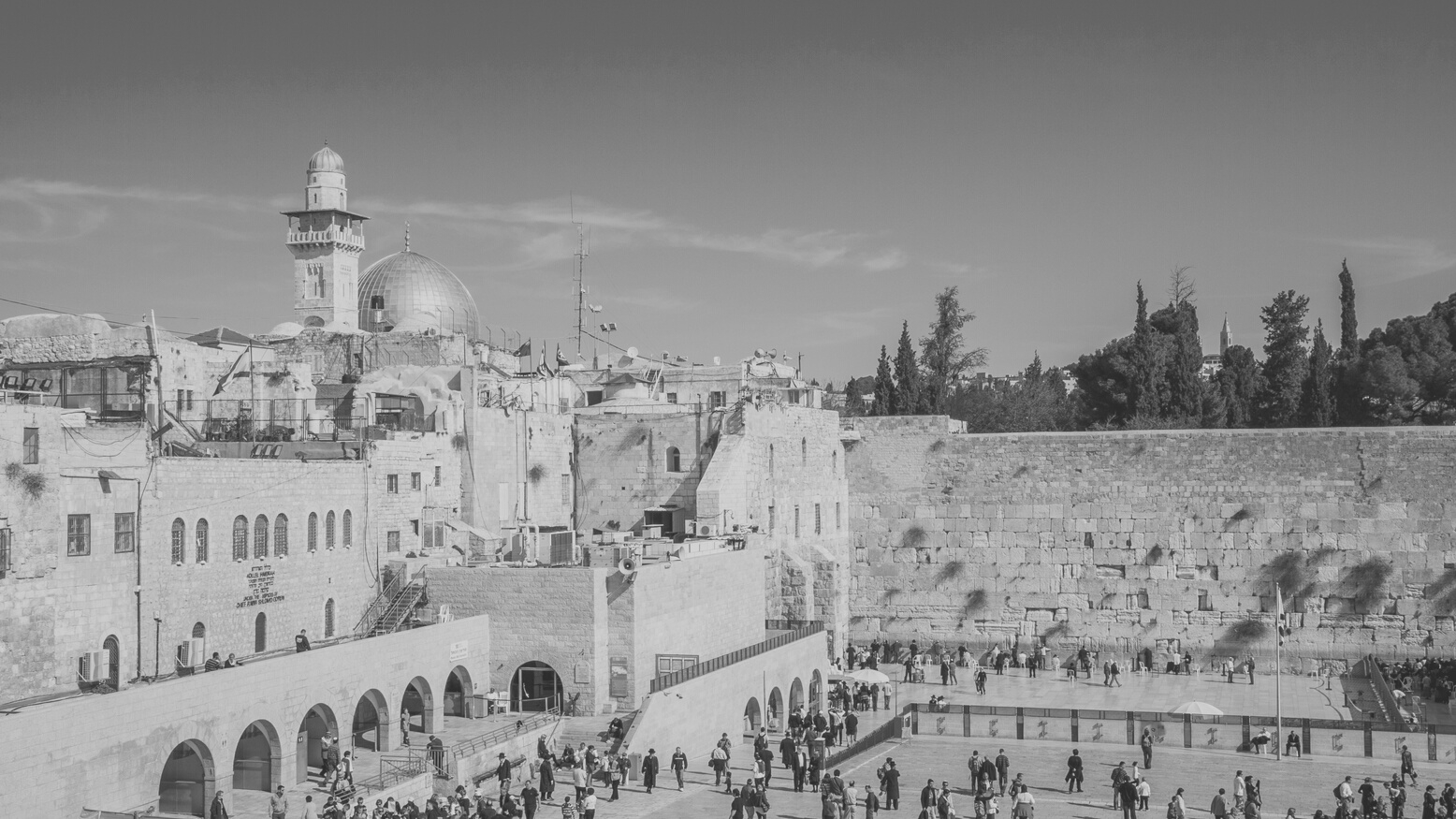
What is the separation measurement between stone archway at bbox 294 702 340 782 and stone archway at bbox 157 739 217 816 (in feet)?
4.82

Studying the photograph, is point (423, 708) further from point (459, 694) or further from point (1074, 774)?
point (1074, 774)

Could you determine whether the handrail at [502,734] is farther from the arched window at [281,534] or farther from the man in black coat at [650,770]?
the arched window at [281,534]

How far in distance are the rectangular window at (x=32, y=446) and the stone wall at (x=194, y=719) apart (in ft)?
11.2

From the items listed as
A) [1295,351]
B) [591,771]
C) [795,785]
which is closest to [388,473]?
[591,771]

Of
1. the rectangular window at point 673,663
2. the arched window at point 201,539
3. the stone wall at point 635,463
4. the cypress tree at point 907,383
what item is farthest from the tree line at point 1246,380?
the arched window at point 201,539

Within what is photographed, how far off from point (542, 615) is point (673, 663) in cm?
264

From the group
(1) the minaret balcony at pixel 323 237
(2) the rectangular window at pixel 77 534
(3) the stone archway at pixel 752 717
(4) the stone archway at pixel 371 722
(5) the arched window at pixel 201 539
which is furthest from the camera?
(1) the minaret balcony at pixel 323 237

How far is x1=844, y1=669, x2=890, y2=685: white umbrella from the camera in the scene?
32.5m

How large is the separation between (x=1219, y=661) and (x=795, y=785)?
15.9m

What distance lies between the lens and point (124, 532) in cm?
2147

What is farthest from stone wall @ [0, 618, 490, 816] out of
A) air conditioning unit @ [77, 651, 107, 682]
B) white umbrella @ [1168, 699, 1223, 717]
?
white umbrella @ [1168, 699, 1223, 717]

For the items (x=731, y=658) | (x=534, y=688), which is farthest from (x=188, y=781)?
(x=731, y=658)

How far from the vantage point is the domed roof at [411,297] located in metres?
43.5

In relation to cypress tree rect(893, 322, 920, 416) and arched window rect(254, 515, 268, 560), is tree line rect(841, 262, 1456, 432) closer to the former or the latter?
cypress tree rect(893, 322, 920, 416)
